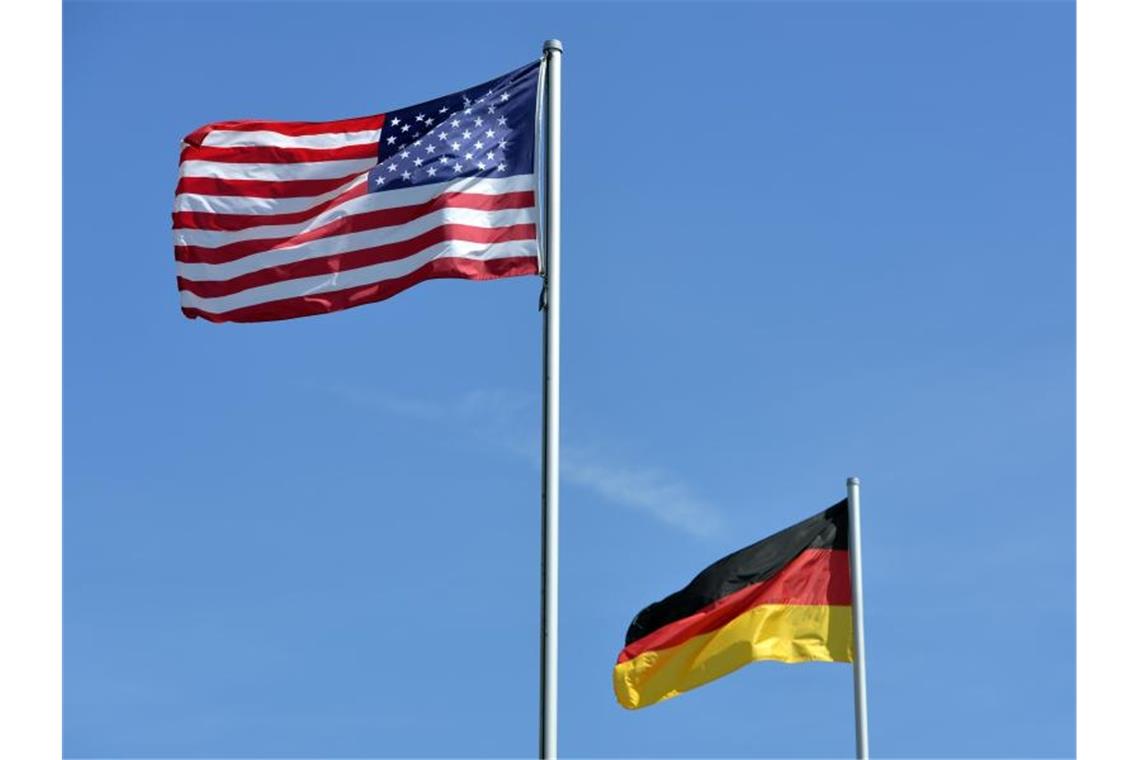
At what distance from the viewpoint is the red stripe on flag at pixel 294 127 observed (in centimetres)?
1947

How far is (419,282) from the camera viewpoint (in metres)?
18.1

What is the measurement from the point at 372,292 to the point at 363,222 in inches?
31.9

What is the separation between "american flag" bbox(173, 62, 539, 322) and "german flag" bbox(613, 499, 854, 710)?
869 centimetres

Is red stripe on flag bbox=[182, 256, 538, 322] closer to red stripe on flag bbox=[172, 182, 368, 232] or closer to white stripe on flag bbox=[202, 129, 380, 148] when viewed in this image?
red stripe on flag bbox=[172, 182, 368, 232]

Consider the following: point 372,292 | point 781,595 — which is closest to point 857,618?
point 781,595

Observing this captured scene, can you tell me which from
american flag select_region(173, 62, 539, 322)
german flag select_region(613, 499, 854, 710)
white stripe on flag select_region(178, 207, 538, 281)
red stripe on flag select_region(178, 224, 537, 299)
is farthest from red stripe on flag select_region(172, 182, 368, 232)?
german flag select_region(613, 499, 854, 710)

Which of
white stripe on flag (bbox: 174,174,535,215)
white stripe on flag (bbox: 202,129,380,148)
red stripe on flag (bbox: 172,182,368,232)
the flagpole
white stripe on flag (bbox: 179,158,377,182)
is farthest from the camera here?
the flagpole

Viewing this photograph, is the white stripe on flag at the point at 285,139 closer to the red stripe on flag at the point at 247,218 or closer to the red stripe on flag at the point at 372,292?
the red stripe on flag at the point at 247,218

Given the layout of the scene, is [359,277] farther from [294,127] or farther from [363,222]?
[294,127]

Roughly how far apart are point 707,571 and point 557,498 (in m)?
9.71

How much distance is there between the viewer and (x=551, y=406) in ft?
54.4

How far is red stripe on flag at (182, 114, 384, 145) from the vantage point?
1947 centimetres

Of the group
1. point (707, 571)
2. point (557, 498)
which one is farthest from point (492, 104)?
point (707, 571)

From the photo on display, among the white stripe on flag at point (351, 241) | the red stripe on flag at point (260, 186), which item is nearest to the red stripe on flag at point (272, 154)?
the red stripe on flag at point (260, 186)
